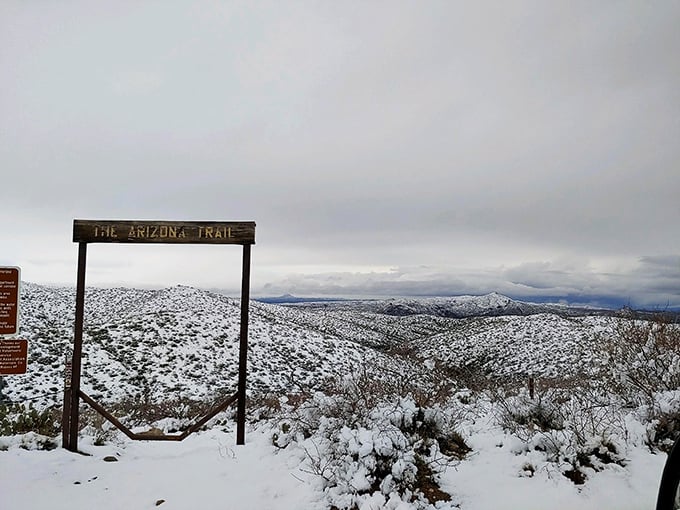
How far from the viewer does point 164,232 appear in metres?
7.73

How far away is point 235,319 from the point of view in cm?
2684

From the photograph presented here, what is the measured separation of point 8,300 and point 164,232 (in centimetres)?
240

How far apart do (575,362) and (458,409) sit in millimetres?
17016

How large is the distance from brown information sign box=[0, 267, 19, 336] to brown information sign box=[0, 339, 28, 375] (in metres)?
0.17

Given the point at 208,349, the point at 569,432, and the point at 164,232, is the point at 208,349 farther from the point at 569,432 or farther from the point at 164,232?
the point at 569,432

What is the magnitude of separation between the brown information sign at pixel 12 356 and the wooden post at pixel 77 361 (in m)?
0.80

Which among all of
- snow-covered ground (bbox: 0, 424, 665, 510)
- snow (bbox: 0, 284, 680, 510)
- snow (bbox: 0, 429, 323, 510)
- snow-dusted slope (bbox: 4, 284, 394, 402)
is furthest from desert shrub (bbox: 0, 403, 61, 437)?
snow-dusted slope (bbox: 4, 284, 394, 402)

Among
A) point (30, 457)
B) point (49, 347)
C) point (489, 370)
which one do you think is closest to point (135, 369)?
point (49, 347)

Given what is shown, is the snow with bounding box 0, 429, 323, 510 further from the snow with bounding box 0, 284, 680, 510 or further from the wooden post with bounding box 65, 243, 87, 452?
the wooden post with bounding box 65, 243, 87, 452

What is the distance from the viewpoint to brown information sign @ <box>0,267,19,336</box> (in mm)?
6906

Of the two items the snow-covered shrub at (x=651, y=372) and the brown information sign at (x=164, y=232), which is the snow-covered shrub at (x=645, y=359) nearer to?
the snow-covered shrub at (x=651, y=372)

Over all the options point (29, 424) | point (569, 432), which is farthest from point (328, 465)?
point (29, 424)

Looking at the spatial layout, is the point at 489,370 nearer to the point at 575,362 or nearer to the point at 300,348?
the point at 575,362

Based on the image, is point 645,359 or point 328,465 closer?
point 328,465
